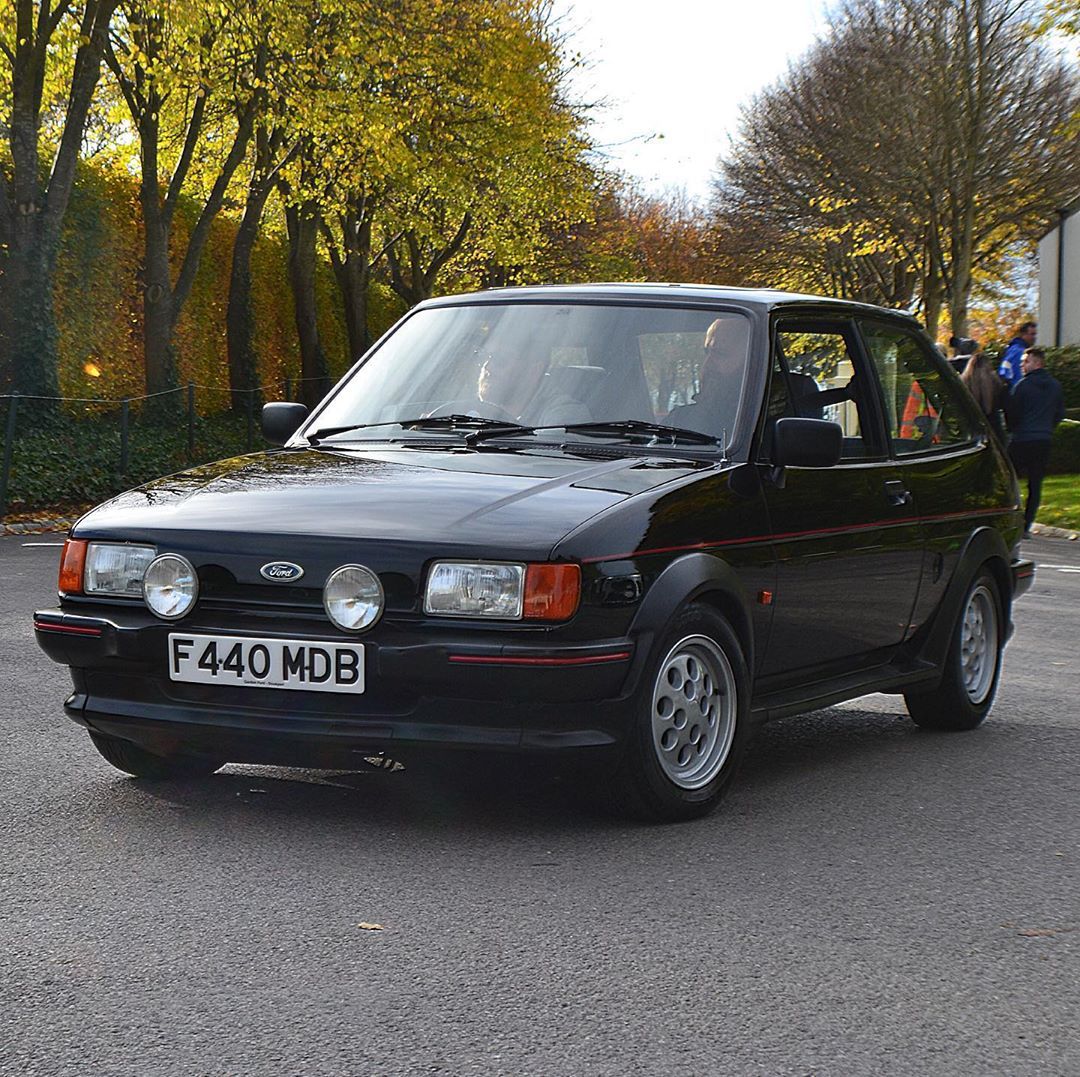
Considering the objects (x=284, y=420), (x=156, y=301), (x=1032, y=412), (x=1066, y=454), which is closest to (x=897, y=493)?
(x=284, y=420)

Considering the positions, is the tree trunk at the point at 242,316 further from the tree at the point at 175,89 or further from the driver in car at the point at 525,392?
the driver in car at the point at 525,392

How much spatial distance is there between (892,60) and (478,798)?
36702 mm

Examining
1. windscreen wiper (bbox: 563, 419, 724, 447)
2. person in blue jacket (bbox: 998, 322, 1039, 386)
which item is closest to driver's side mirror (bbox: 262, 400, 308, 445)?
windscreen wiper (bbox: 563, 419, 724, 447)

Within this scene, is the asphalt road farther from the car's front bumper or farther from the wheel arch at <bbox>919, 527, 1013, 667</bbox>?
the wheel arch at <bbox>919, 527, 1013, 667</bbox>

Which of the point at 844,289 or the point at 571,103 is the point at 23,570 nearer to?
the point at 571,103

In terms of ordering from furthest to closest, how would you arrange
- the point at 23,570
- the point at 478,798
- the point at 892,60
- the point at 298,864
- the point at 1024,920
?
the point at 892,60 < the point at 23,570 < the point at 478,798 < the point at 298,864 < the point at 1024,920

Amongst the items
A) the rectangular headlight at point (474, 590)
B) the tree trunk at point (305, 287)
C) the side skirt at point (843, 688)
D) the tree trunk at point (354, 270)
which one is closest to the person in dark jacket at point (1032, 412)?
the side skirt at point (843, 688)

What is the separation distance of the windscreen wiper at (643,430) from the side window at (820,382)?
1.07 feet

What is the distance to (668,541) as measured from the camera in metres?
5.74

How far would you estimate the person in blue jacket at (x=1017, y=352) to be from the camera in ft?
64.6

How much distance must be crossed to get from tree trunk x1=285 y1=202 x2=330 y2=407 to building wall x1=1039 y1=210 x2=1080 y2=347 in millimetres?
19459

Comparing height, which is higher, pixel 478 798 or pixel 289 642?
pixel 289 642

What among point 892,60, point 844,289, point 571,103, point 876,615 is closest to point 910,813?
point 876,615

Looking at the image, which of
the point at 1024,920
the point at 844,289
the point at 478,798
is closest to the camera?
the point at 1024,920
